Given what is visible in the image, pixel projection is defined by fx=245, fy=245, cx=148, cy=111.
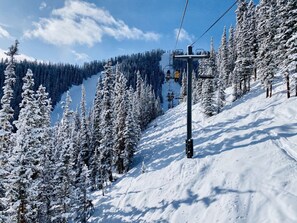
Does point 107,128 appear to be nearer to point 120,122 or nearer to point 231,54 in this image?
point 120,122

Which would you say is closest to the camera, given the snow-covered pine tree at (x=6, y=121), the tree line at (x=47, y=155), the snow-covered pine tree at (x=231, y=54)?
the snow-covered pine tree at (x=6, y=121)

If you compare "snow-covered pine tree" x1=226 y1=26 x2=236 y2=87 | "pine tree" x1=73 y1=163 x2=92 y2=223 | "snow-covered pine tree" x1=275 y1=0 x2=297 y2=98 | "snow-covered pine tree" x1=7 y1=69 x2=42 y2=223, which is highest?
"snow-covered pine tree" x1=226 y1=26 x2=236 y2=87

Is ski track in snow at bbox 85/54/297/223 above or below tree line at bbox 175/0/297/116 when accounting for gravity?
below

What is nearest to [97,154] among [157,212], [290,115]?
[157,212]

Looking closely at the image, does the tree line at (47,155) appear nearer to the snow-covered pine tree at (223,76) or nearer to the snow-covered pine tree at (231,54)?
the snow-covered pine tree at (223,76)

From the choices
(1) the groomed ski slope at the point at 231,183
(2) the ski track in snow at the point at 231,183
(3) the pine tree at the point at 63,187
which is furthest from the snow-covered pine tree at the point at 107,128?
(2) the ski track in snow at the point at 231,183

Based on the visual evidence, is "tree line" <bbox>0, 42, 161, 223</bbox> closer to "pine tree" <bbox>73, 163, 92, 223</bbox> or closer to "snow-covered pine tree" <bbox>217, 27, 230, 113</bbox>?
"pine tree" <bbox>73, 163, 92, 223</bbox>

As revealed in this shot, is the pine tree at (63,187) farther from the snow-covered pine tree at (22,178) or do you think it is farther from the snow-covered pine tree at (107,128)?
the snow-covered pine tree at (107,128)

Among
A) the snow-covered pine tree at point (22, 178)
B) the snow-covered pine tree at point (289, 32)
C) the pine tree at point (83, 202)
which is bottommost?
the pine tree at point (83, 202)

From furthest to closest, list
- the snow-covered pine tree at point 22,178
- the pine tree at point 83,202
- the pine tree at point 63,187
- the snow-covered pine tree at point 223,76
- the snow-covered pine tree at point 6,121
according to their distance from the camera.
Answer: the snow-covered pine tree at point 223,76
the pine tree at point 63,187
the pine tree at point 83,202
the snow-covered pine tree at point 22,178
the snow-covered pine tree at point 6,121

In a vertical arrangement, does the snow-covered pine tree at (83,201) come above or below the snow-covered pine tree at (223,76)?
below

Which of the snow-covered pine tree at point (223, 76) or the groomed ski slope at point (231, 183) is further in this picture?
the snow-covered pine tree at point (223, 76)

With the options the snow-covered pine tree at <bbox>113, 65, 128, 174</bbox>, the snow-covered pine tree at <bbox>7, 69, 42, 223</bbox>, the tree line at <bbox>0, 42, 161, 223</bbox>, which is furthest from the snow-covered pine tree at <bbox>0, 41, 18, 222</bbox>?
the snow-covered pine tree at <bbox>113, 65, 128, 174</bbox>

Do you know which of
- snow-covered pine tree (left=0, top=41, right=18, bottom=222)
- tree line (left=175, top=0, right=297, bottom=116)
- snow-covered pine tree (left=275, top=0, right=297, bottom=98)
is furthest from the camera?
tree line (left=175, top=0, right=297, bottom=116)
